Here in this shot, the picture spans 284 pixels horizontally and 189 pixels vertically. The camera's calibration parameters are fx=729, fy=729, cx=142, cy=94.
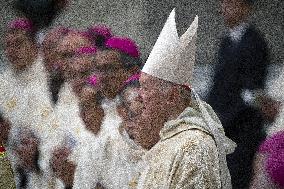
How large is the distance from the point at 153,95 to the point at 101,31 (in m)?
0.52

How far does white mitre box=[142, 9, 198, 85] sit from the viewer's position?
2.56 metres

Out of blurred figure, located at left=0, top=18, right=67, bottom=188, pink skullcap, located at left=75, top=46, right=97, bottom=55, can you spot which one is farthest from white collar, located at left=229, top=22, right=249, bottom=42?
blurred figure, located at left=0, top=18, right=67, bottom=188

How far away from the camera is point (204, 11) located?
2.83 metres

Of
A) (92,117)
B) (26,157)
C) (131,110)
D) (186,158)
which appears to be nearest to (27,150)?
(26,157)

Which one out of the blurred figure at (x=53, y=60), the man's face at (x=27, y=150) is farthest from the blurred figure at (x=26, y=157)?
the blurred figure at (x=53, y=60)

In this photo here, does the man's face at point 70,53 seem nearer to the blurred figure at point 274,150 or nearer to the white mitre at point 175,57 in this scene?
the white mitre at point 175,57

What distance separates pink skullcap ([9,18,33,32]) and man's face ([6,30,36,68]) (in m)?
0.03

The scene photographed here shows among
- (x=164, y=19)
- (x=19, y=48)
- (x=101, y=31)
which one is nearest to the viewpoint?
(x=164, y=19)

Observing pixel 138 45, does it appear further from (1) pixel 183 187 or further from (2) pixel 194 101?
(1) pixel 183 187

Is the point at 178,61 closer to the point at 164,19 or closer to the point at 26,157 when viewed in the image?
the point at 164,19

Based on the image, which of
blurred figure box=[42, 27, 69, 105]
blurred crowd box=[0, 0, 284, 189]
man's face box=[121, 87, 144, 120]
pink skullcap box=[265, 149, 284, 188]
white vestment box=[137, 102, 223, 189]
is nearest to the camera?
white vestment box=[137, 102, 223, 189]

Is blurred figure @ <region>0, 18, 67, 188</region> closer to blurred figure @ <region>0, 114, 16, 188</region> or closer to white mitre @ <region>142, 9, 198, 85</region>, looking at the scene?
blurred figure @ <region>0, 114, 16, 188</region>

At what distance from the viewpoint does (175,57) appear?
2570 millimetres

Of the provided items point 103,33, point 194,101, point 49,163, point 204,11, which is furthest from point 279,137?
point 49,163
